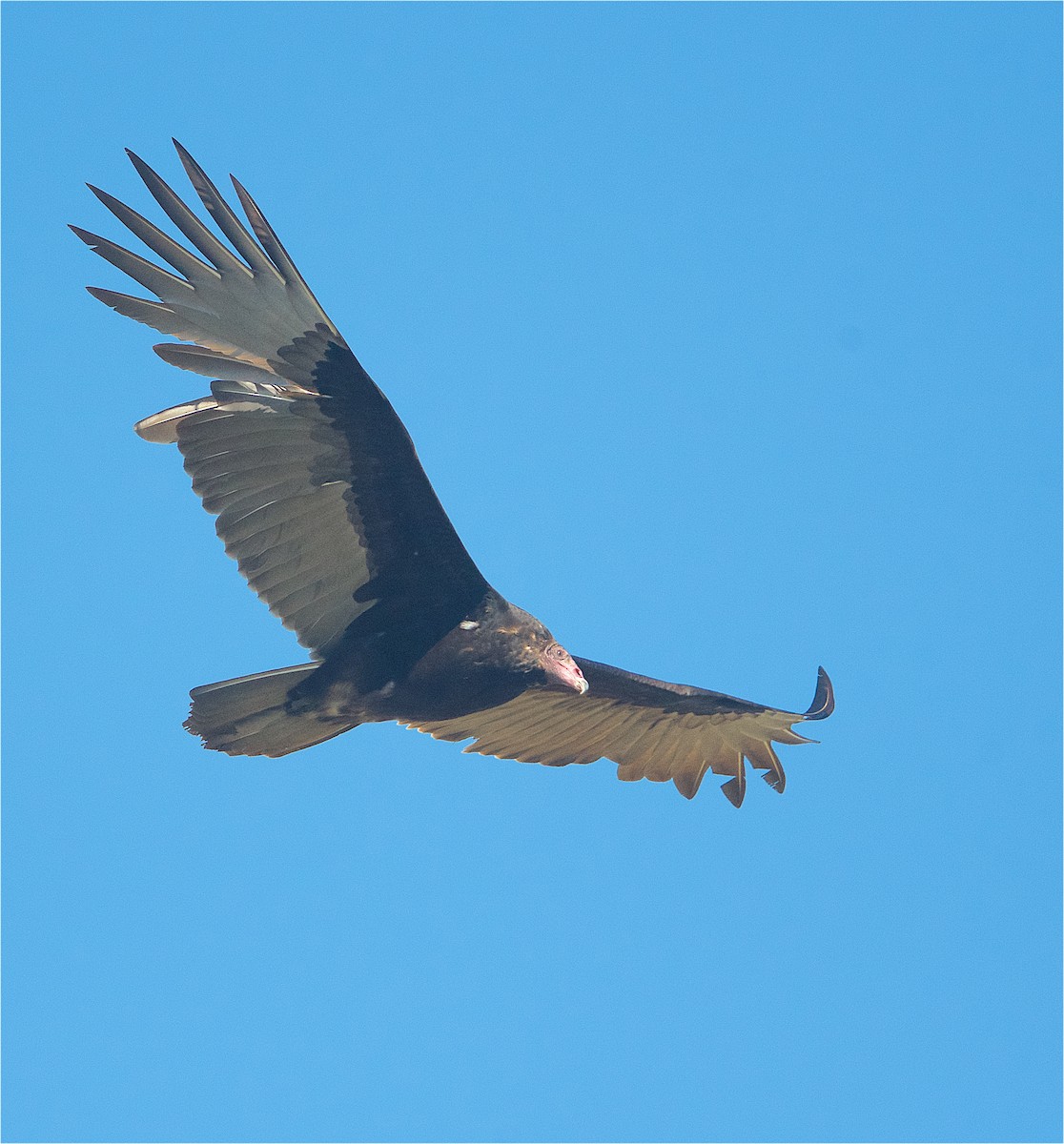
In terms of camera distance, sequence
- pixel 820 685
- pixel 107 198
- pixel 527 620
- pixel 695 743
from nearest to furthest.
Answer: pixel 107 198, pixel 527 620, pixel 820 685, pixel 695 743

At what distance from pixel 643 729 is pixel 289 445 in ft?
10.1

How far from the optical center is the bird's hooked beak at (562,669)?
812cm

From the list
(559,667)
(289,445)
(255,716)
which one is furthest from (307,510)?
(559,667)

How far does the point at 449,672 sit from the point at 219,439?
5.08ft

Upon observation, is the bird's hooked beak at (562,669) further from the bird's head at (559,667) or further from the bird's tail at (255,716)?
the bird's tail at (255,716)

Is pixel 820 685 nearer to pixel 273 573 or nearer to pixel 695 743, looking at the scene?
pixel 695 743

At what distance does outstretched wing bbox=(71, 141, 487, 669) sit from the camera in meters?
7.43

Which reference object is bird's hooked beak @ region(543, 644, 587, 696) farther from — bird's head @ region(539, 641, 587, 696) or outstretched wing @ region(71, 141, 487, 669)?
outstretched wing @ region(71, 141, 487, 669)

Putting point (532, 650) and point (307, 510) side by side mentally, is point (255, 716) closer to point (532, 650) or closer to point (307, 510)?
point (307, 510)

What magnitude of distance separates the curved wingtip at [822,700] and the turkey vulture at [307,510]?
1503 millimetres

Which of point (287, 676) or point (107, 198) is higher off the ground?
point (107, 198)

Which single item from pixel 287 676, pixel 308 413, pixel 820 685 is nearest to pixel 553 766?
pixel 820 685

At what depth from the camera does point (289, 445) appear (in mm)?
7691

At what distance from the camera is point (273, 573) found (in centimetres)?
792
